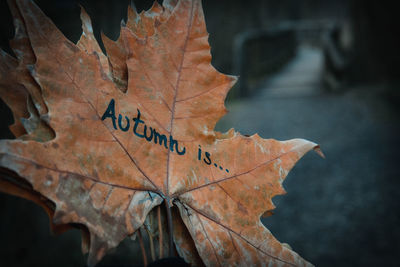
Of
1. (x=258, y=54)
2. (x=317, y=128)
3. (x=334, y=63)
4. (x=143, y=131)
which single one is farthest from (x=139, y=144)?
(x=258, y=54)

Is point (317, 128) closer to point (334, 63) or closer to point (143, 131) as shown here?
point (334, 63)

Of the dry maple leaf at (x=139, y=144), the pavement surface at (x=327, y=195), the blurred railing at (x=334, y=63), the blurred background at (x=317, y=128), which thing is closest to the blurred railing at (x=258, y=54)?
the blurred background at (x=317, y=128)

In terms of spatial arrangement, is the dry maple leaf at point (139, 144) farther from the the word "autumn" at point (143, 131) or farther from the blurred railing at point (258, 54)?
the blurred railing at point (258, 54)

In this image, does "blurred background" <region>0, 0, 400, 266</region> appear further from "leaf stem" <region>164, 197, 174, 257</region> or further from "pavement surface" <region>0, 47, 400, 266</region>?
"leaf stem" <region>164, 197, 174, 257</region>

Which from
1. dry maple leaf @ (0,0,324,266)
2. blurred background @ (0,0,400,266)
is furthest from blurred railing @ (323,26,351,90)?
dry maple leaf @ (0,0,324,266)

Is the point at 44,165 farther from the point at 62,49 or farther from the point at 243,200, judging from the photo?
the point at 243,200

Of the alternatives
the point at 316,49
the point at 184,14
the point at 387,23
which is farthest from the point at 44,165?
the point at 316,49
